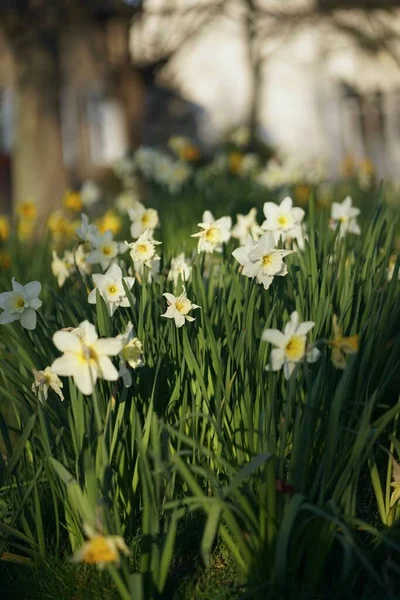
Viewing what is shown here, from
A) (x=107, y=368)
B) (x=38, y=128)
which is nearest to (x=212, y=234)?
(x=107, y=368)

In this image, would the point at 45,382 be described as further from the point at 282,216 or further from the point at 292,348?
the point at 282,216

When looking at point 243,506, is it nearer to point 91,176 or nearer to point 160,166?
point 160,166

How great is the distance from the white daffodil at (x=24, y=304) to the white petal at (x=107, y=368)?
37 centimetres

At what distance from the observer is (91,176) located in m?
13.1

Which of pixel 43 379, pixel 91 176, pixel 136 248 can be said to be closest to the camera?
pixel 43 379

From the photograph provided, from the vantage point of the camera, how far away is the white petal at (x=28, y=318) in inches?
69.2

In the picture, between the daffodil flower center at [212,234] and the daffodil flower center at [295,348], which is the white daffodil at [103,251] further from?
the daffodil flower center at [295,348]

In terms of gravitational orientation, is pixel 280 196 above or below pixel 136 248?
below

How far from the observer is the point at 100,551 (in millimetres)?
1176

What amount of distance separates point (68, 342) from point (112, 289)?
43 centimetres

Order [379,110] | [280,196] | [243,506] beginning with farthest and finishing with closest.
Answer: [379,110]
[280,196]
[243,506]

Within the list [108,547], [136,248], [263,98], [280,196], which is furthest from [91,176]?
[108,547]

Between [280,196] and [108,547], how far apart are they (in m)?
3.54

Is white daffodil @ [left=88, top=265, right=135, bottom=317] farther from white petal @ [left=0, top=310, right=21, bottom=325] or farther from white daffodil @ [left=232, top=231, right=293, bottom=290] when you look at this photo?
white daffodil @ [left=232, top=231, right=293, bottom=290]
